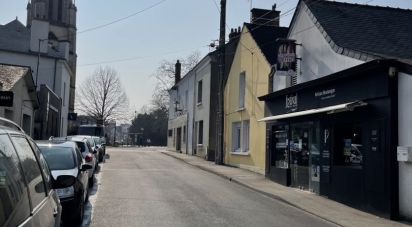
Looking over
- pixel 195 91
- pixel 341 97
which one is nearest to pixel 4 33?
pixel 195 91

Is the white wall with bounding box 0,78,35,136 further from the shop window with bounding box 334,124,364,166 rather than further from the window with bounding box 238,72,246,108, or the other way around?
the shop window with bounding box 334,124,364,166

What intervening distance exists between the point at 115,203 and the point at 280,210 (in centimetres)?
398

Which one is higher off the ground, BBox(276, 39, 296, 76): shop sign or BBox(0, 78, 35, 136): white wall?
BBox(276, 39, 296, 76): shop sign

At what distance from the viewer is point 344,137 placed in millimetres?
14336

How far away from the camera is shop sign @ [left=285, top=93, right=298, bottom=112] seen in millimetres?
17841

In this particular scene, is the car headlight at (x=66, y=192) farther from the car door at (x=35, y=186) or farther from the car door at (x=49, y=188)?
the car door at (x=35, y=186)

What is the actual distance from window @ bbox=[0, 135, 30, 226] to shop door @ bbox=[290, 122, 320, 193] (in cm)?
1302

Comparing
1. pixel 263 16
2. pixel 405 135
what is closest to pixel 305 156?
pixel 405 135

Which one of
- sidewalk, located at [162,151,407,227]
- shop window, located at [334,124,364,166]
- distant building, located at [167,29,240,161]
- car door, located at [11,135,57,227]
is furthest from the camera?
distant building, located at [167,29,240,161]

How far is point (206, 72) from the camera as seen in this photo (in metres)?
37.0

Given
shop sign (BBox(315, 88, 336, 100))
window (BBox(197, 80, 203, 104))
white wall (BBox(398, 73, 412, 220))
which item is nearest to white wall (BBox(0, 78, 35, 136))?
shop sign (BBox(315, 88, 336, 100))

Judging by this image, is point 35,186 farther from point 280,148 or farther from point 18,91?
point 18,91

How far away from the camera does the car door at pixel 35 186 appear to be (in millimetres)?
3568

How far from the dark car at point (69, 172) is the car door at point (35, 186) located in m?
3.72
